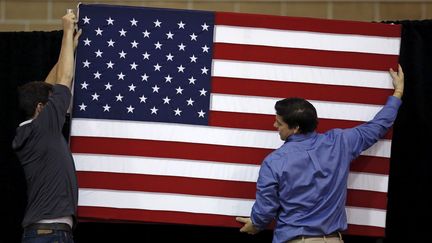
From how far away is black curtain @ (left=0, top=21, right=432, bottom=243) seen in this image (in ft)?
14.6

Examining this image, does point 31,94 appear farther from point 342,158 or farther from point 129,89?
point 342,158

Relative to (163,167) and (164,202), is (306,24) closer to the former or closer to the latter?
(163,167)

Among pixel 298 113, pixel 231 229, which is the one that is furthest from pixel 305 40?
pixel 231 229

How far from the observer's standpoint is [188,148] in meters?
3.95

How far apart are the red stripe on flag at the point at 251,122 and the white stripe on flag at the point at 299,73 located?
0.70 ft

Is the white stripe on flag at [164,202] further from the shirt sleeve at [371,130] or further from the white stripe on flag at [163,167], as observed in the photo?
the shirt sleeve at [371,130]

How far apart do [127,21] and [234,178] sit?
1.06 m

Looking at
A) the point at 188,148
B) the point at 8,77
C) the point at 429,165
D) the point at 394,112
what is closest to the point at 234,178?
the point at 188,148

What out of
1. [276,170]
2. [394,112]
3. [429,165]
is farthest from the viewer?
[429,165]

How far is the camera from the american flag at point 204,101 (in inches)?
155

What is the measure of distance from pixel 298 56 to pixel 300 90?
19cm

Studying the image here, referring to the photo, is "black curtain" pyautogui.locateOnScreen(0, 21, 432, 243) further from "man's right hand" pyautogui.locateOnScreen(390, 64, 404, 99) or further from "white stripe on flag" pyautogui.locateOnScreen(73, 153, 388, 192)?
"white stripe on flag" pyautogui.locateOnScreen(73, 153, 388, 192)

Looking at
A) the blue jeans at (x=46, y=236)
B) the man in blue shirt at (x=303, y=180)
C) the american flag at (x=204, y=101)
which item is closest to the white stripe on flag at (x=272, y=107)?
the american flag at (x=204, y=101)

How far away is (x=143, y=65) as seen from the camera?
3.98 meters
